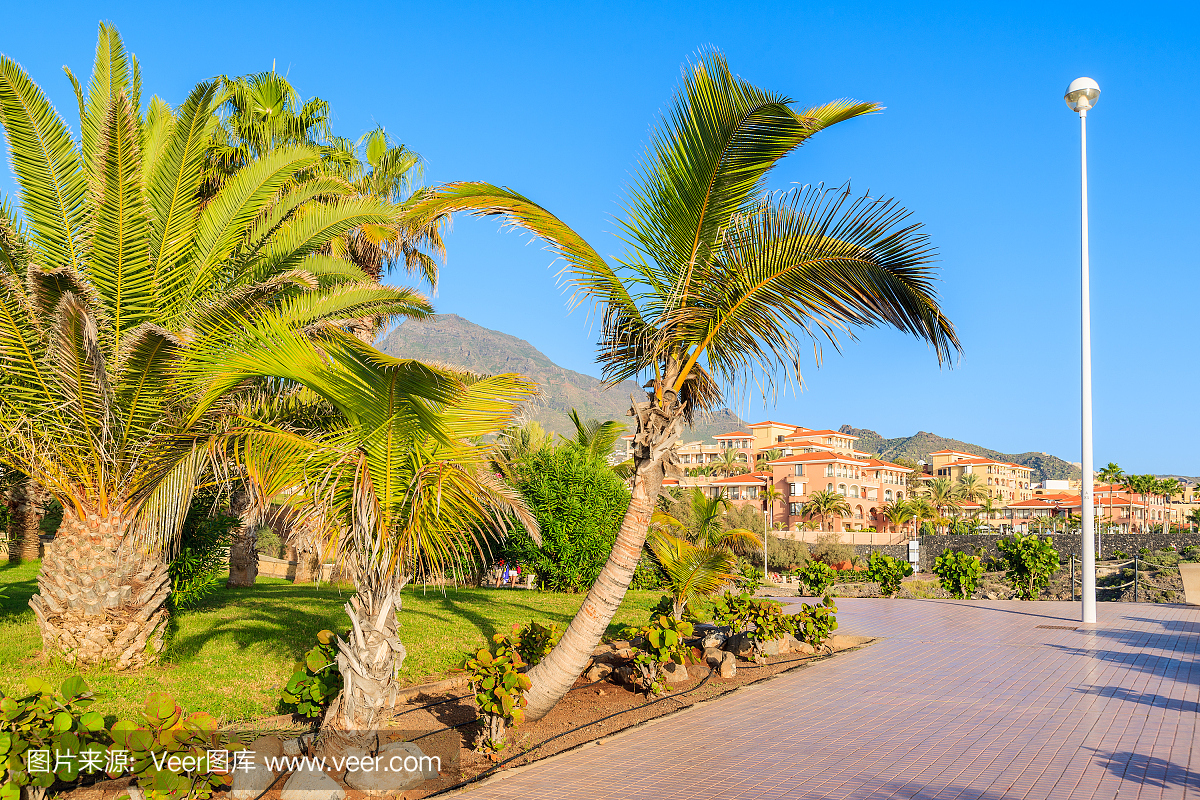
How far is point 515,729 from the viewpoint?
247 inches

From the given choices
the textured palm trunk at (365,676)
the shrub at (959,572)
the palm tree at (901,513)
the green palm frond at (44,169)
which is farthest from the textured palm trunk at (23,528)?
the palm tree at (901,513)

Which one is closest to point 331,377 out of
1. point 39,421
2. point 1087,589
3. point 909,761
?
point 39,421

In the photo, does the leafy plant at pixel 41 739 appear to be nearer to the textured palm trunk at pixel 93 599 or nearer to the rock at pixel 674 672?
the textured palm trunk at pixel 93 599

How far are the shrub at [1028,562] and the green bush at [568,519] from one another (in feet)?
29.4

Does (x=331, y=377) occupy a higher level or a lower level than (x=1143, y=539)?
higher

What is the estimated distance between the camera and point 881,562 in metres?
19.4

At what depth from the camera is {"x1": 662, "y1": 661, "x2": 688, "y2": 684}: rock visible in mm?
8461

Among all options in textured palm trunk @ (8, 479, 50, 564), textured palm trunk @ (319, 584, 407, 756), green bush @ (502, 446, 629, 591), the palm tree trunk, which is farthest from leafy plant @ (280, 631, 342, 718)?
textured palm trunk @ (8, 479, 50, 564)

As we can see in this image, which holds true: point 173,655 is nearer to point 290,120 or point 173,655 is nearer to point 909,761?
point 909,761

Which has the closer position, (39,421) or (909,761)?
Result: (909,761)

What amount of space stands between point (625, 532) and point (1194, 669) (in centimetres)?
727

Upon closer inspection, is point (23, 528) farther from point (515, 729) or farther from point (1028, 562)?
point (1028, 562)

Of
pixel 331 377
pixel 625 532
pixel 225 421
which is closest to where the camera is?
pixel 331 377

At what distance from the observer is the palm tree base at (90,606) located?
7789 mm
